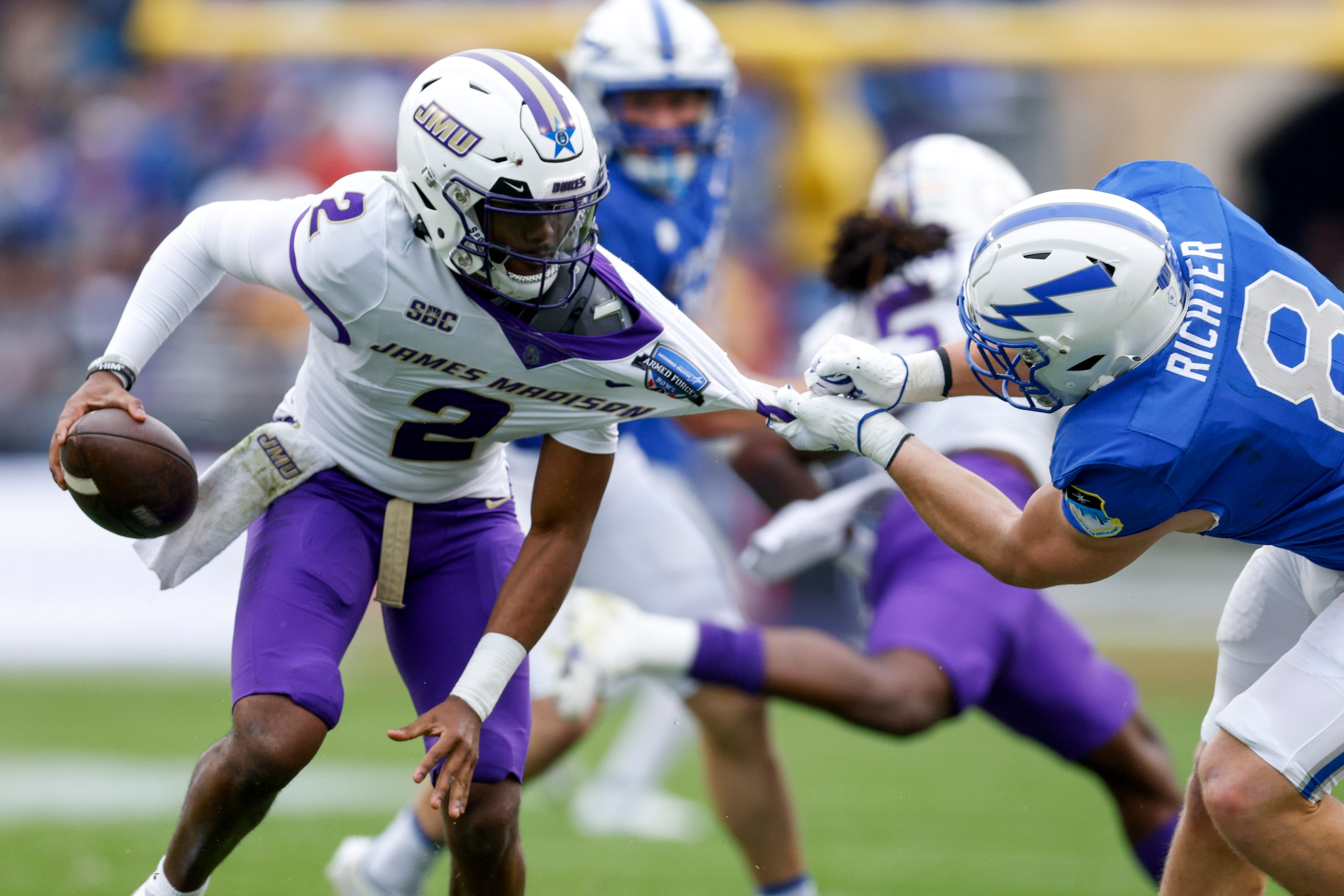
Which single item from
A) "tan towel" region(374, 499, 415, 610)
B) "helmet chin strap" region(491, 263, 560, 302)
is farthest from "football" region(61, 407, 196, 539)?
"helmet chin strap" region(491, 263, 560, 302)

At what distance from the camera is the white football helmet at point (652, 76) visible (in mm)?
5273

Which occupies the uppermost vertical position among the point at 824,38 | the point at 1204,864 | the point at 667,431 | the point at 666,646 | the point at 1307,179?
the point at 1204,864

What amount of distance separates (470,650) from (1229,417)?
1.70 meters

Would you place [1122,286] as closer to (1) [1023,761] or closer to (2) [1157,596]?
(1) [1023,761]

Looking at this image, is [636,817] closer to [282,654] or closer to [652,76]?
[652,76]

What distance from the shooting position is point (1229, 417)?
2990 mm

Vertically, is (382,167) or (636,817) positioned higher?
(636,817)

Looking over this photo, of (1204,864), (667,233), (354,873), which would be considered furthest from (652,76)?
(1204,864)

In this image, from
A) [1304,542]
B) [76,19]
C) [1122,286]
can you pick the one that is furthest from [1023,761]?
[76,19]

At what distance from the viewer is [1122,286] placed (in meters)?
2.97

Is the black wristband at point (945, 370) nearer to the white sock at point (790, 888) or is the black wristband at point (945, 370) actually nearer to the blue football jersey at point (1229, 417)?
the blue football jersey at point (1229, 417)

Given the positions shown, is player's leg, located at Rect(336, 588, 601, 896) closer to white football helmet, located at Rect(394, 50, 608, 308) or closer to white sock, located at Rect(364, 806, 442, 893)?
white sock, located at Rect(364, 806, 442, 893)

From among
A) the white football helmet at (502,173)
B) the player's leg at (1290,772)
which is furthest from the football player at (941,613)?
the white football helmet at (502,173)

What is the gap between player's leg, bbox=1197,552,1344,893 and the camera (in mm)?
3141
